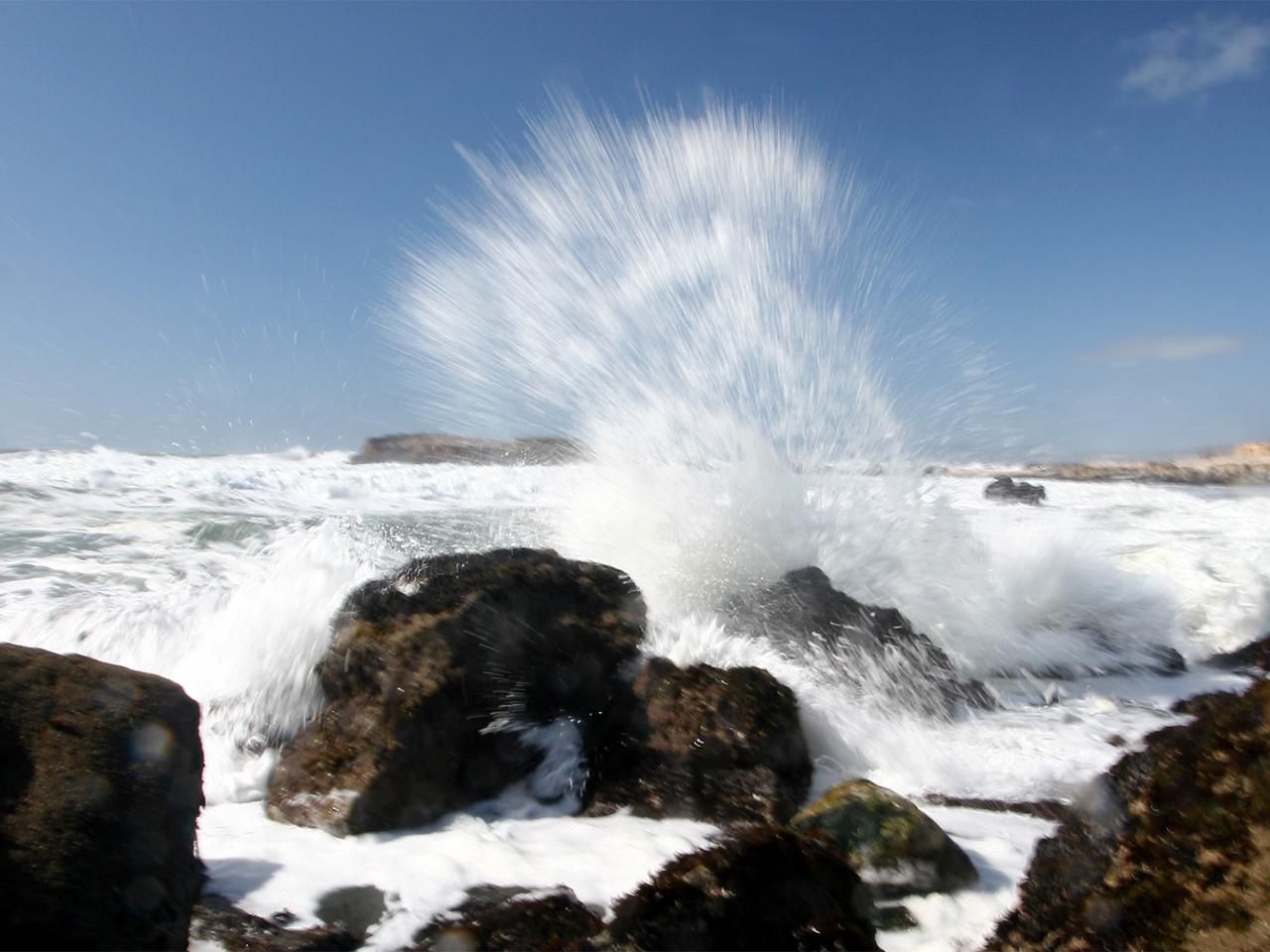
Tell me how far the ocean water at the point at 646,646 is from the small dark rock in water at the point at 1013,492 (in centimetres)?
697

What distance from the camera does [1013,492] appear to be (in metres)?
21.2

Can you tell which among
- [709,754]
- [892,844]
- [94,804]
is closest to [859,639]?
[709,754]

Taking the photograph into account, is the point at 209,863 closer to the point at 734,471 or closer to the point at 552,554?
the point at 552,554

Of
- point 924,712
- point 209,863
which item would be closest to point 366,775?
point 209,863

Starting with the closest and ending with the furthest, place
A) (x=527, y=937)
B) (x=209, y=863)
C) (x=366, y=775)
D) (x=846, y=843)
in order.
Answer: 1. (x=527, y=937)
2. (x=846, y=843)
3. (x=209, y=863)
4. (x=366, y=775)

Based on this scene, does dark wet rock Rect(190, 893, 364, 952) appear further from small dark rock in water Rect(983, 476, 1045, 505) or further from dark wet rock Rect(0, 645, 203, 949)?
small dark rock in water Rect(983, 476, 1045, 505)

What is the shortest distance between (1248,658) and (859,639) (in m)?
4.20

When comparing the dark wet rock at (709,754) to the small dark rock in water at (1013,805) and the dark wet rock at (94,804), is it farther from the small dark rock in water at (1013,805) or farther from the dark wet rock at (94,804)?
the dark wet rock at (94,804)

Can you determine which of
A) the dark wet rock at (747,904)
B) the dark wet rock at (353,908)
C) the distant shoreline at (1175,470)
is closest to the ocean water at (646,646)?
the dark wet rock at (353,908)

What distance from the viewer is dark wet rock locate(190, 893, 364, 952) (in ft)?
10.3

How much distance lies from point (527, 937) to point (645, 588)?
3.97 metres

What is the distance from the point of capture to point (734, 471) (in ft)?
26.9

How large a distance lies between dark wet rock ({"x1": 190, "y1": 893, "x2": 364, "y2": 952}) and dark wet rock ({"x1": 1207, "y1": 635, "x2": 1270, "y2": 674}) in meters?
7.57

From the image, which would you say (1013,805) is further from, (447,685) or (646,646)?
(447,685)
